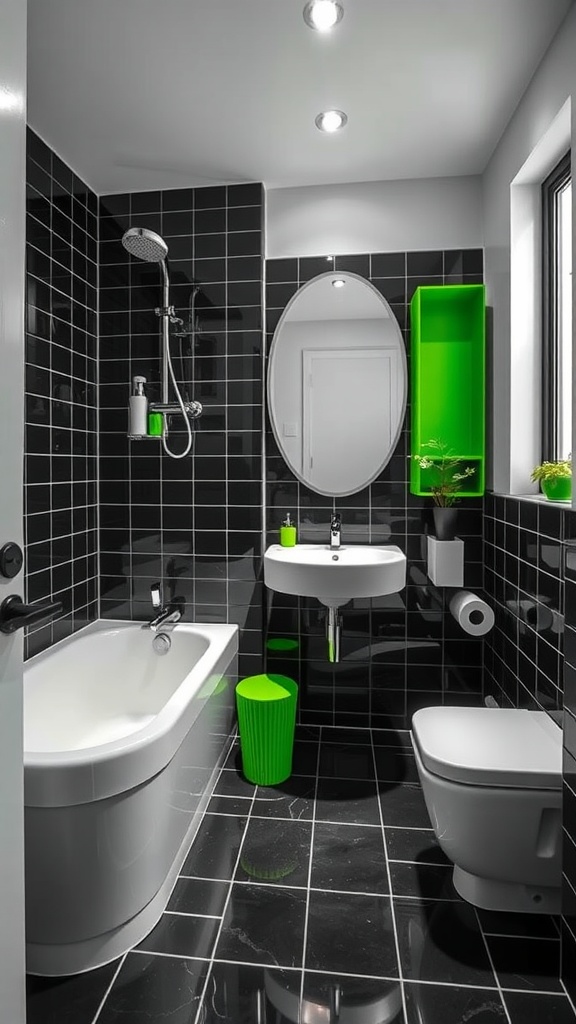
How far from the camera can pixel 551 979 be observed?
4.44 ft

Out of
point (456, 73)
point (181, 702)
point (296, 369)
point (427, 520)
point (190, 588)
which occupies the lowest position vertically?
point (181, 702)

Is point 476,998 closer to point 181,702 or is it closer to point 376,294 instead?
point 181,702

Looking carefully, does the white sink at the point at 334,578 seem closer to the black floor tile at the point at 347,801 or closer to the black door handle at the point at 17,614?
the black floor tile at the point at 347,801

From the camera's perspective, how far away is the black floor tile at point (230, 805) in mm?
1994

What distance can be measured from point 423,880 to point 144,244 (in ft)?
7.54

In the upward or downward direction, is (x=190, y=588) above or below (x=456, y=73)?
below

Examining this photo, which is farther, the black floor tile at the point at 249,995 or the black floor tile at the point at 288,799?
the black floor tile at the point at 288,799

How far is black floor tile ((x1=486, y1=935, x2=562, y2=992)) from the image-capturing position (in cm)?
134

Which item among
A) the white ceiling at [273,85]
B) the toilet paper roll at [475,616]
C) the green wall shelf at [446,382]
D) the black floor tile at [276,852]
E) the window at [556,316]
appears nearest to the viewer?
the white ceiling at [273,85]

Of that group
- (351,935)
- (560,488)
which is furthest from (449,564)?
(351,935)

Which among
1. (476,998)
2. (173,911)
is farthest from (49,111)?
(476,998)

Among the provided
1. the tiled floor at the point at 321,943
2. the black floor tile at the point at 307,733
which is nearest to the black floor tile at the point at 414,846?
the tiled floor at the point at 321,943

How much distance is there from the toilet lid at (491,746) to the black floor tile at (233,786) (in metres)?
0.77

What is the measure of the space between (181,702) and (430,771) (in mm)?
713
